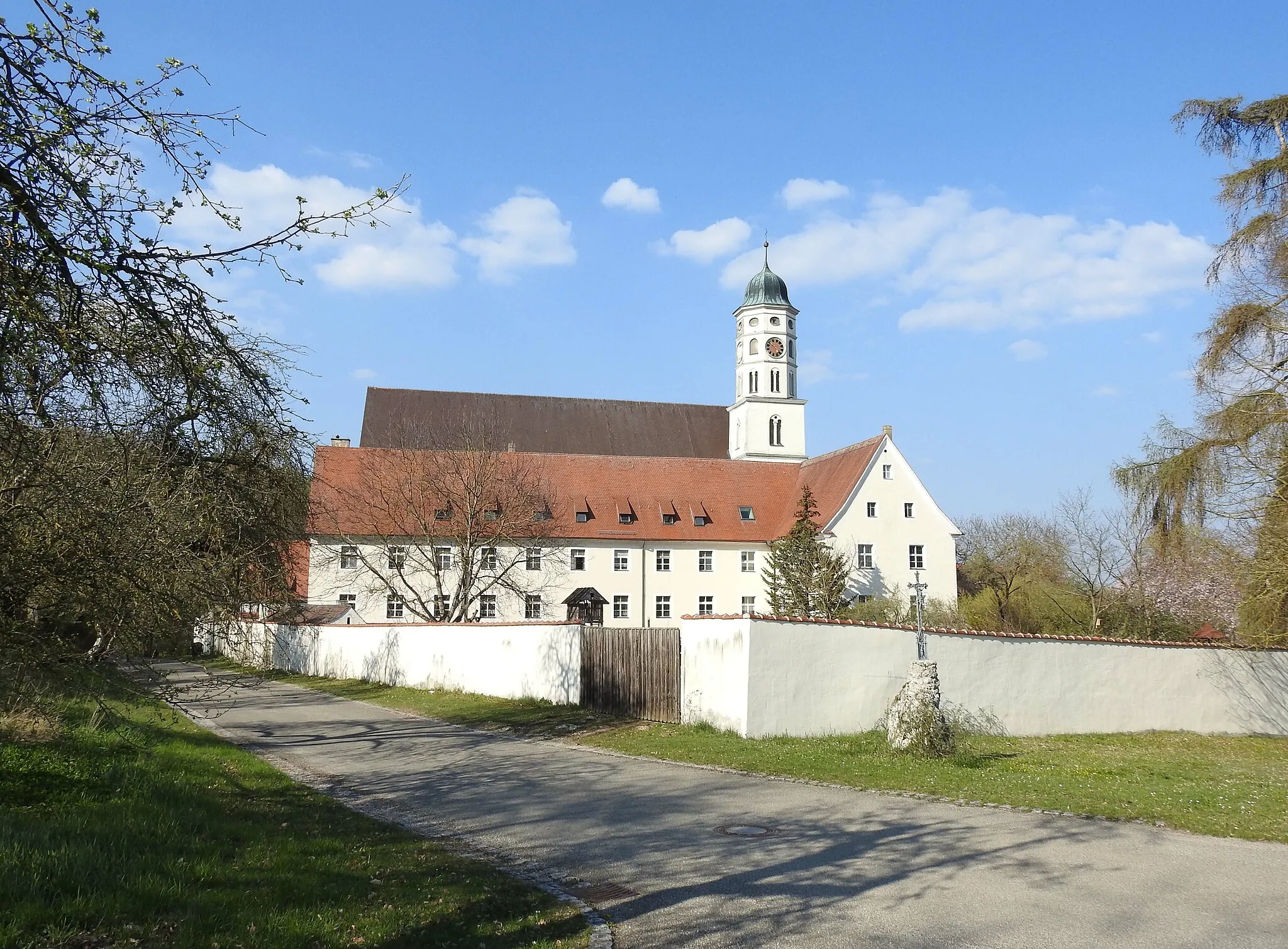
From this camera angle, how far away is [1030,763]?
1598cm

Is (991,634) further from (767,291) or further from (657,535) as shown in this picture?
(767,291)

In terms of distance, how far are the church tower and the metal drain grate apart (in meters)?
57.5

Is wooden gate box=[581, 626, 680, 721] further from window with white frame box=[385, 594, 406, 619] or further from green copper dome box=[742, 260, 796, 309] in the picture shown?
green copper dome box=[742, 260, 796, 309]

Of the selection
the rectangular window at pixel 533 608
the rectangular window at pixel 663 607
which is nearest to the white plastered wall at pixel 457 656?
the rectangular window at pixel 533 608

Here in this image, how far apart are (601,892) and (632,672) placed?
13.6m

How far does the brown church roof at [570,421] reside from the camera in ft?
205

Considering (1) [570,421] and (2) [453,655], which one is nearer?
(2) [453,655]

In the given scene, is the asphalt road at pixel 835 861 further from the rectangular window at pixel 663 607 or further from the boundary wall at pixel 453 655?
the rectangular window at pixel 663 607

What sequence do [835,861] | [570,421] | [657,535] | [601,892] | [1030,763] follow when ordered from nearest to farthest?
[601,892] → [835,861] → [1030,763] → [657,535] → [570,421]

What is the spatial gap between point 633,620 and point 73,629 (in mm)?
41248

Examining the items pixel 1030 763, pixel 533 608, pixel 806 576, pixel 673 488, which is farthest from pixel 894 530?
pixel 1030 763

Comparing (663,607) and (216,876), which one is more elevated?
(663,607)

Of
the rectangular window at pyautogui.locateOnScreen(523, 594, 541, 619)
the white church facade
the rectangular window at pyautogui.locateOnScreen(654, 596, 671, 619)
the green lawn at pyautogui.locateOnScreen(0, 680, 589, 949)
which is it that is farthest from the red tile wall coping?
the rectangular window at pyautogui.locateOnScreen(654, 596, 671, 619)

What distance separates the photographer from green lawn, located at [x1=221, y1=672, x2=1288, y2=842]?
11852 mm
